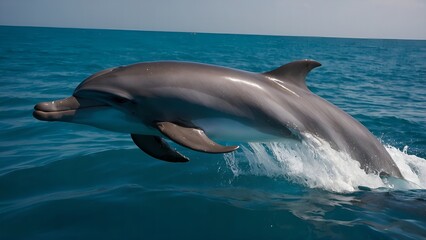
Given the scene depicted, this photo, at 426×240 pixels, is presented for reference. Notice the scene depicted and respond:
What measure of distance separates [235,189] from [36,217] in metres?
2.95

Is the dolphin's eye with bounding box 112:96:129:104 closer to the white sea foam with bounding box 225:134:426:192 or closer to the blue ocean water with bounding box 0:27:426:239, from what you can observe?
the blue ocean water with bounding box 0:27:426:239

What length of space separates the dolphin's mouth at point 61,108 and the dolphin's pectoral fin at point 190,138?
0.85 metres

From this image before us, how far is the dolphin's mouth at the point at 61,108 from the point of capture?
454cm

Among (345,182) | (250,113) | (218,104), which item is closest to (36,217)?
A: (218,104)

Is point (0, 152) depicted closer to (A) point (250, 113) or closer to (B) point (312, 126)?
(A) point (250, 113)

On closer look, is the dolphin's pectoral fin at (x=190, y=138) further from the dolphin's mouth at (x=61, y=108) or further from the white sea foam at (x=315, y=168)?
the white sea foam at (x=315, y=168)

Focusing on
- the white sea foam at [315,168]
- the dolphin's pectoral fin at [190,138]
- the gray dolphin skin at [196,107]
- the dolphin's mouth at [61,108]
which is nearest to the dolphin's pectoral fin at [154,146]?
the gray dolphin skin at [196,107]

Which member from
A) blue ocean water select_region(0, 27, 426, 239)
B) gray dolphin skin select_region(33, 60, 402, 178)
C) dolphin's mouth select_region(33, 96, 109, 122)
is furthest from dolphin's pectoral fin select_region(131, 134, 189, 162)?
dolphin's mouth select_region(33, 96, 109, 122)

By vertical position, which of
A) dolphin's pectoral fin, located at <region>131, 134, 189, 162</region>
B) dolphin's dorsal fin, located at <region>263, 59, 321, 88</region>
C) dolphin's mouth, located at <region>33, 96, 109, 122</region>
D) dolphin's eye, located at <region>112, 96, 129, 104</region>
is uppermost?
dolphin's dorsal fin, located at <region>263, 59, 321, 88</region>

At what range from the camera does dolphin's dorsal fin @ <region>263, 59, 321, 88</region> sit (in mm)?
5738

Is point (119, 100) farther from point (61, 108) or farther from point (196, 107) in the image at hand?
point (196, 107)

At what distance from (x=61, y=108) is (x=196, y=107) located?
1.62m

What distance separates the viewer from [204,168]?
738cm

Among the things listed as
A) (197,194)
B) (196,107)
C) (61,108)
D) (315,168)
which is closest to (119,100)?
(61,108)
